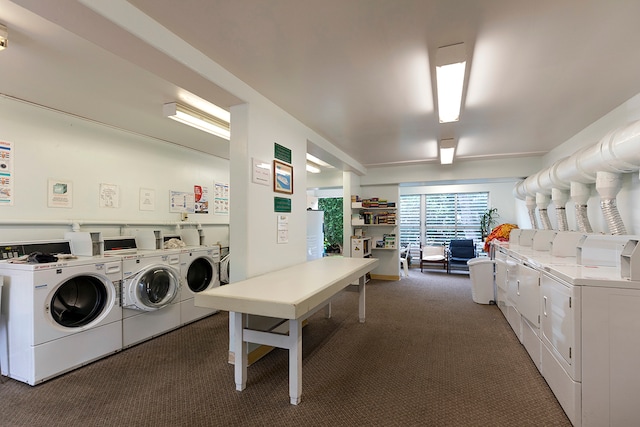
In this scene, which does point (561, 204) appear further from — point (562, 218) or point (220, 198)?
point (220, 198)

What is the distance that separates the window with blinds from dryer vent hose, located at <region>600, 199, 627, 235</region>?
565cm

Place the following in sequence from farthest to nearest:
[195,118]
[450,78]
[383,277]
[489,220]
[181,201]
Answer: [489,220] → [383,277] → [181,201] → [195,118] → [450,78]

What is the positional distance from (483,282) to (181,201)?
194 inches

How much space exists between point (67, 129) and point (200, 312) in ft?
8.68

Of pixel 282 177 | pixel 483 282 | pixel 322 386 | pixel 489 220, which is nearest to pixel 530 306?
pixel 322 386

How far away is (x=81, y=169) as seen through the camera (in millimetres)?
3373

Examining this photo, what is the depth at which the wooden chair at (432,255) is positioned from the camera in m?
7.62

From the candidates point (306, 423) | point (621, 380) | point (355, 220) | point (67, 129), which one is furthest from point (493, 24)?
point (355, 220)

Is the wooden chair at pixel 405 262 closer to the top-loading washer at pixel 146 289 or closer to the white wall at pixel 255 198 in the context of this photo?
the white wall at pixel 255 198

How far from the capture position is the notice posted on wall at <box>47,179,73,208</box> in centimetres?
309

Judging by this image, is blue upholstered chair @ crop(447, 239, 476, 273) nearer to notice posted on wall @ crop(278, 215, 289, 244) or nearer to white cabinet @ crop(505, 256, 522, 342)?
white cabinet @ crop(505, 256, 522, 342)

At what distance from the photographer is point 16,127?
112 inches

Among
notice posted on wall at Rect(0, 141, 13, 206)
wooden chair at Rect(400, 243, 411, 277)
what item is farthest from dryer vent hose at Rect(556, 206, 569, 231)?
notice posted on wall at Rect(0, 141, 13, 206)

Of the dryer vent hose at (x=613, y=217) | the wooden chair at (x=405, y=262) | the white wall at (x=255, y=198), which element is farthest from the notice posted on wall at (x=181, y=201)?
the dryer vent hose at (x=613, y=217)
